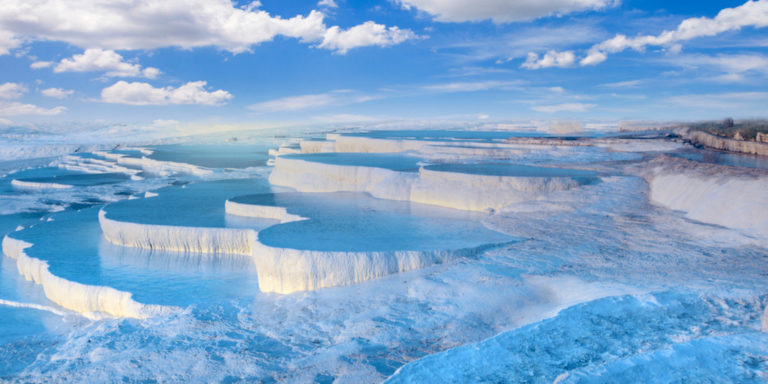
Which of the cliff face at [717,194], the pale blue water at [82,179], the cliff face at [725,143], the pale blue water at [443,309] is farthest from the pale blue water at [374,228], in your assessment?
the pale blue water at [82,179]

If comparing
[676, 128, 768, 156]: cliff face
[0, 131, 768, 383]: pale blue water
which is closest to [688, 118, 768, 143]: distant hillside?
[676, 128, 768, 156]: cliff face

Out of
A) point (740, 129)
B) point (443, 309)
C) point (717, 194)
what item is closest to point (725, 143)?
point (740, 129)

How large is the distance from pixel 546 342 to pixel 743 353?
1197 millimetres

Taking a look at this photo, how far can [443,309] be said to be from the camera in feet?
14.2

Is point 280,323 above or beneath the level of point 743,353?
beneath

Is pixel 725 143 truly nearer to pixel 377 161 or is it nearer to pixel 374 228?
pixel 377 161

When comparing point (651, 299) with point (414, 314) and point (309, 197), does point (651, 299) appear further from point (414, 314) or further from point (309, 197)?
point (309, 197)

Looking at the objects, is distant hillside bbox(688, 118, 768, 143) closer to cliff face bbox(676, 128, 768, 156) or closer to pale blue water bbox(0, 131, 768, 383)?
cliff face bbox(676, 128, 768, 156)

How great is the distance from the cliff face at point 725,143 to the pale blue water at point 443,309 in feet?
24.7

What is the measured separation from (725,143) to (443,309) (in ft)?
49.5

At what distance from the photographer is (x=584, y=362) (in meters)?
3.05

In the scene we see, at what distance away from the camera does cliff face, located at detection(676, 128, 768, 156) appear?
42.8 feet

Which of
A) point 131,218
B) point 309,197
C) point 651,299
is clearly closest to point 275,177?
point 309,197

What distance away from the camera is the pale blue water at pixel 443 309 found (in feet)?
10.3
